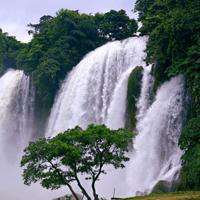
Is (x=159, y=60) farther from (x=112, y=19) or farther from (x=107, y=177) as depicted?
(x=112, y=19)

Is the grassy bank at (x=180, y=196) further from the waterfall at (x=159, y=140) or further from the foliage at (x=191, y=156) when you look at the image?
the waterfall at (x=159, y=140)

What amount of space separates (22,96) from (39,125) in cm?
513

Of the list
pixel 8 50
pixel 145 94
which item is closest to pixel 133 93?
pixel 145 94

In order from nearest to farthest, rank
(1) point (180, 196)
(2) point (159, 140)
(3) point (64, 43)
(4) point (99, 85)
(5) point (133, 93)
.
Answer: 1. (1) point (180, 196)
2. (2) point (159, 140)
3. (5) point (133, 93)
4. (4) point (99, 85)
5. (3) point (64, 43)

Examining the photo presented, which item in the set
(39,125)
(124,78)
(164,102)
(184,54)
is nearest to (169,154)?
(164,102)

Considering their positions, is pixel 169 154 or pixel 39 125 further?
pixel 39 125

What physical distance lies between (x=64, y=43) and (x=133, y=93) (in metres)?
18.4

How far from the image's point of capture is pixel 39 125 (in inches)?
2362

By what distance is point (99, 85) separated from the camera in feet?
160

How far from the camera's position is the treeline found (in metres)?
57.7

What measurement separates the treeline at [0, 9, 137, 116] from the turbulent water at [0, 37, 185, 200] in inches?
74.2

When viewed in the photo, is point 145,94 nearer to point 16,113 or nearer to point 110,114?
point 110,114

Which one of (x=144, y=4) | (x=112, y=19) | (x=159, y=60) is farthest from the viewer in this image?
(x=112, y=19)

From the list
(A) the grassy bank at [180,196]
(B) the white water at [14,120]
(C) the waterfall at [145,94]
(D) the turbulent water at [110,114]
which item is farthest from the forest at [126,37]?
(A) the grassy bank at [180,196]
